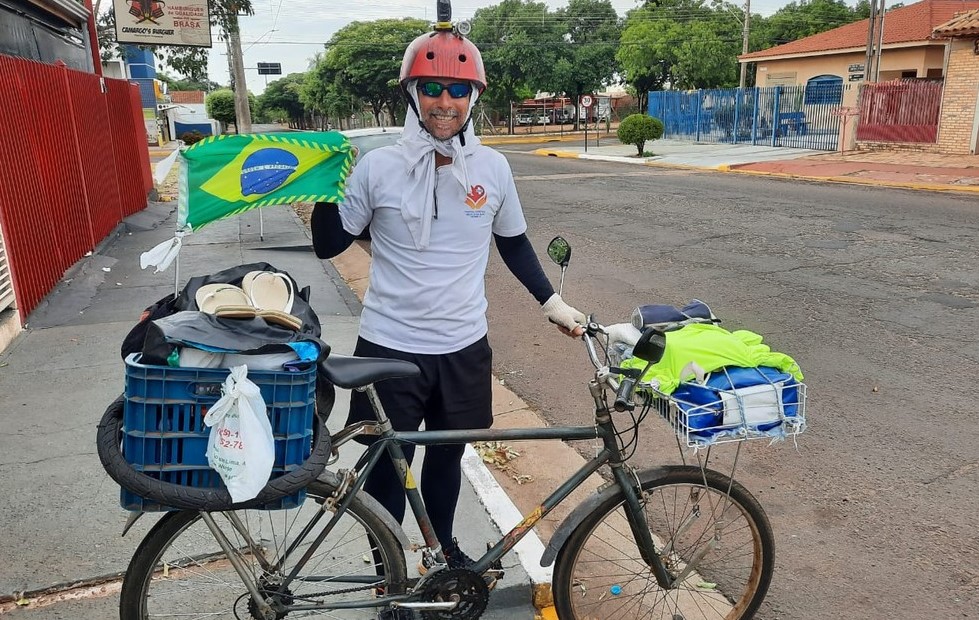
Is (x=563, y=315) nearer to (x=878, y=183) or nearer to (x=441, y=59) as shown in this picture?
(x=441, y=59)

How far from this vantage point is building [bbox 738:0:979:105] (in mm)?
26250

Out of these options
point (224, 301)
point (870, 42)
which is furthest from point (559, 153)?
point (224, 301)

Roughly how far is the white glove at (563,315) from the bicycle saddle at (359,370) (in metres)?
0.56

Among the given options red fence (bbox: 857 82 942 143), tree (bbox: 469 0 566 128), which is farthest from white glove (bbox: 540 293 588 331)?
tree (bbox: 469 0 566 128)

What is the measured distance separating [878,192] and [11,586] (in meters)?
15.2

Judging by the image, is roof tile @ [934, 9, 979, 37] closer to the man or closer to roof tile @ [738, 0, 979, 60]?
roof tile @ [738, 0, 979, 60]

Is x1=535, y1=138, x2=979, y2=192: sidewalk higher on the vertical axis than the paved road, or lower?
higher

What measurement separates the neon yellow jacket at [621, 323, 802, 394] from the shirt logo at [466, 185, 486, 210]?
2.48 ft

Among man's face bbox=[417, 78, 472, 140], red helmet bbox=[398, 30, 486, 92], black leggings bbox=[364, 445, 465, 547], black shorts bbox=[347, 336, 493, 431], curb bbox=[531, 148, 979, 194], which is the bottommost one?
curb bbox=[531, 148, 979, 194]

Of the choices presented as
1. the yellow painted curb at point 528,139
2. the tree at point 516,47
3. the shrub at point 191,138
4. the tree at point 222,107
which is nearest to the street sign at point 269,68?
the tree at point 222,107

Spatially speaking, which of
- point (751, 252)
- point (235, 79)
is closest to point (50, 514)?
point (751, 252)

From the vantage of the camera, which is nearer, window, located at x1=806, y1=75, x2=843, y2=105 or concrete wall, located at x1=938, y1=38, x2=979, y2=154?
concrete wall, located at x1=938, y1=38, x2=979, y2=154

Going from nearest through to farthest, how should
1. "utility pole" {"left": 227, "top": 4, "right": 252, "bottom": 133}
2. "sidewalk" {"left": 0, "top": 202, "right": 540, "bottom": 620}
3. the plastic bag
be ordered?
the plastic bag → "sidewalk" {"left": 0, "top": 202, "right": 540, "bottom": 620} → "utility pole" {"left": 227, "top": 4, "right": 252, "bottom": 133}

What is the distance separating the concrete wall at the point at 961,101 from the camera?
1889 centimetres
